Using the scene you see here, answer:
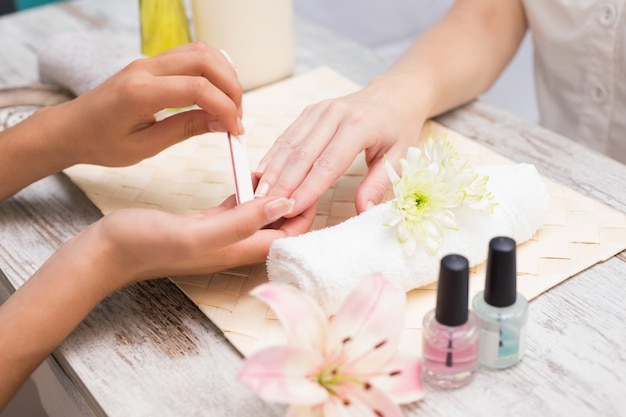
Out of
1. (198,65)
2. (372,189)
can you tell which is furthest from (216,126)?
(372,189)

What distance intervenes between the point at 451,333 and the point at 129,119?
0.40 metres

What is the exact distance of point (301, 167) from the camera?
0.72 m

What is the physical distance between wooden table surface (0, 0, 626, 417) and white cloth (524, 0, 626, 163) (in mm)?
210

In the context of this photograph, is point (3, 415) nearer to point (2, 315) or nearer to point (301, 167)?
point (2, 315)

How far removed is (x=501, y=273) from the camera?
521mm

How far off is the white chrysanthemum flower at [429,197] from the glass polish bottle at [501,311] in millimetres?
79

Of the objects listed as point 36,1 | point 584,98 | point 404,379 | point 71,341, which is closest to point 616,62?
point 584,98

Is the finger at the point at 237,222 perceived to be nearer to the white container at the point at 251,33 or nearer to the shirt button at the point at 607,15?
the white container at the point at 251,33

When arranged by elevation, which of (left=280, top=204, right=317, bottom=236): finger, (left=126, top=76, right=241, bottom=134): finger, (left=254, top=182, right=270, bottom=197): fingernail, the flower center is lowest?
(left=280, top=204, right=317, bottom=236): finger

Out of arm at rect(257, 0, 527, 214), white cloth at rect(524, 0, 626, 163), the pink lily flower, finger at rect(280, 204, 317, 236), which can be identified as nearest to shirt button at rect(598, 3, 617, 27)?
white cloth at rect(524, 0, 626, 163)

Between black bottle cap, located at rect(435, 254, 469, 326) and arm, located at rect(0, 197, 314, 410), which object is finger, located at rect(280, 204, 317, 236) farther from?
black bottle cap, located at rect(435, 254, 469, 326)

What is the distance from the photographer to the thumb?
0.70m

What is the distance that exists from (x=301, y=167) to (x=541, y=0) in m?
0.51

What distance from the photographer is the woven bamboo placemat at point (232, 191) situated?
632mm
